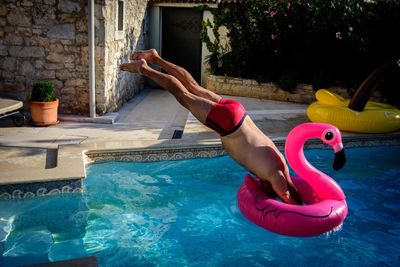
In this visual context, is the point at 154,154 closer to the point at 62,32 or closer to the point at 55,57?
the point at 55,57

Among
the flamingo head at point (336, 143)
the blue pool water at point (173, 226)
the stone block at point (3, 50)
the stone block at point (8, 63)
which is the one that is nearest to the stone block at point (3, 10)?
the stone block at point (3, 50)

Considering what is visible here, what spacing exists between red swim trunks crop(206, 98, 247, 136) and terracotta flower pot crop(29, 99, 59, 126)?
4.47 m

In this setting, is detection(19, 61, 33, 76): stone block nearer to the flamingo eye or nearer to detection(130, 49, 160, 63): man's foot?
detection(130, 49, 160, 63): man's foot

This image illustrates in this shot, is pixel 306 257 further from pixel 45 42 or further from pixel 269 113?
pixel 45 42

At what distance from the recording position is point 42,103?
25.3ft

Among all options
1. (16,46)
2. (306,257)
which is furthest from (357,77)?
(16,46)

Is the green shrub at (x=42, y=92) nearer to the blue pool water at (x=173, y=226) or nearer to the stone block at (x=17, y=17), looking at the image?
the stone block at (x=17, y=17)

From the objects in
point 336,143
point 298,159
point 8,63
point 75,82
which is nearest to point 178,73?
point 298,159

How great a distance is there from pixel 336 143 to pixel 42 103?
5.40 m

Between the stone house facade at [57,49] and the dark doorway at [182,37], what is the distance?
4.30 meters

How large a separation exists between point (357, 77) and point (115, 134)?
6.78 metres

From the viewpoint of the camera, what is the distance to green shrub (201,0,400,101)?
1068cm

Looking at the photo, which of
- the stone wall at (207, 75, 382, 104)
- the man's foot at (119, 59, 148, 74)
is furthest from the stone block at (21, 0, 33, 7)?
the stone wall at (207, 75, 382, 104)

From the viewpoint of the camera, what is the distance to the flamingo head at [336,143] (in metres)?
4.54
